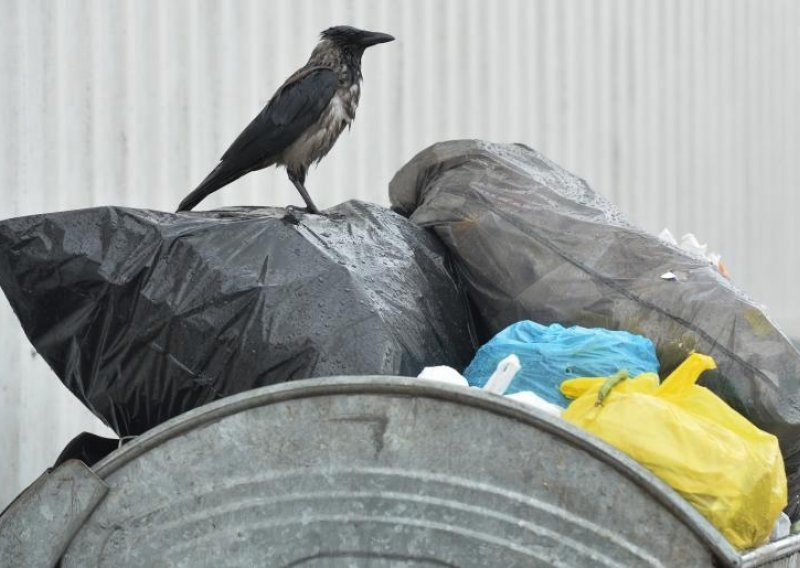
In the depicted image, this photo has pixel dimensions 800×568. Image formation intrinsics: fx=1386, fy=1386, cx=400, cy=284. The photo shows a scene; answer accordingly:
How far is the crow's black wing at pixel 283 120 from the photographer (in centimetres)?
359

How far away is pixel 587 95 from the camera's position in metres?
6.01

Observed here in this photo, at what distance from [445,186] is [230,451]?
135cm

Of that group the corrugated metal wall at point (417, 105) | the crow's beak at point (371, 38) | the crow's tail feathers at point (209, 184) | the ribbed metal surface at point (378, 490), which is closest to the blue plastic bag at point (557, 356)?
the ribbed metal surface at point (378, 490)

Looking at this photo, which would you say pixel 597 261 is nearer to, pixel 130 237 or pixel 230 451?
pixel 130 237

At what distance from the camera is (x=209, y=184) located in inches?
140

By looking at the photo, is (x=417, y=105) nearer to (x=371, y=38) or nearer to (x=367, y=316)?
(x=371, y=38)

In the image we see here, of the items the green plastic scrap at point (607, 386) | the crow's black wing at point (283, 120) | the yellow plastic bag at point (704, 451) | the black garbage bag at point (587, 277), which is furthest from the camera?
the crow's black wing at point (283, 120)

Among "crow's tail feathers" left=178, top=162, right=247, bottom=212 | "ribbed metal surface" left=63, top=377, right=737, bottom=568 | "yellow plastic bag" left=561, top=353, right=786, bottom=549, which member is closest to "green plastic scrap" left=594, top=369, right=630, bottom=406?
"yellow plastic bag" left=561, top=353, right=786, bottom=549

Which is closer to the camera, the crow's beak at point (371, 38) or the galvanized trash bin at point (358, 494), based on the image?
the galvanized trash bin at point (358, 494)

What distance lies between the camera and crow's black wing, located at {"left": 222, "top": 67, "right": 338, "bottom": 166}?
3594 mm

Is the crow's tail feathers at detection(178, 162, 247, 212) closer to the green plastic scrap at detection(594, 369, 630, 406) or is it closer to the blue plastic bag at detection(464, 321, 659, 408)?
the blue plastic bag at detection(464, 321, 659, 408)

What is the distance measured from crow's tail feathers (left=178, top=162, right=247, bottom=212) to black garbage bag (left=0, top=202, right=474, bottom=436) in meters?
0.82

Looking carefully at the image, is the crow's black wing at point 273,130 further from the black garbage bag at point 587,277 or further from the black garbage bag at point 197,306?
the black garbage bag at point 197,306

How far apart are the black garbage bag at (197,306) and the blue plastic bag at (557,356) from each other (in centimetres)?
14
